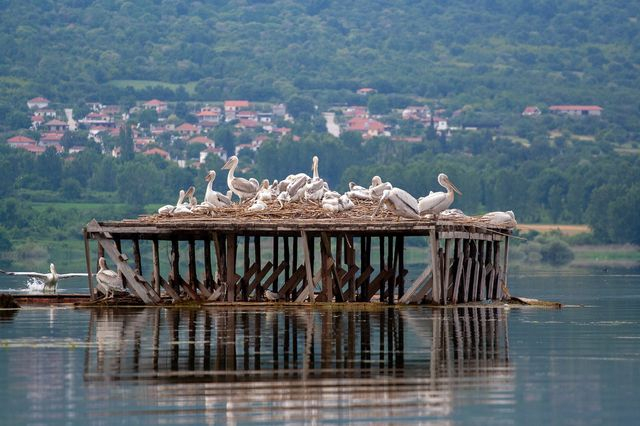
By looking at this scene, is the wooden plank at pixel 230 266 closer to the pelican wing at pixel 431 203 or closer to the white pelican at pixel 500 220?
the pelican wing at pixel 431 203

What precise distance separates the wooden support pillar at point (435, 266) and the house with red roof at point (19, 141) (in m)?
144

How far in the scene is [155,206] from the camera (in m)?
150

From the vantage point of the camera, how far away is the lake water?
2608cm

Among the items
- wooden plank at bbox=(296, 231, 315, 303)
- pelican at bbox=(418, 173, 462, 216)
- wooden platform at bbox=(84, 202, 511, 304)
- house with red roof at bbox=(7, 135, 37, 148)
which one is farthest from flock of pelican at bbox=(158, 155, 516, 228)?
house with red roof at bbox=(7, 135, 37, 148)

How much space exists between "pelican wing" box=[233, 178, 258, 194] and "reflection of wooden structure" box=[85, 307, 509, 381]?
6.22m

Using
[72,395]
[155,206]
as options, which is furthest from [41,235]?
[72,395]

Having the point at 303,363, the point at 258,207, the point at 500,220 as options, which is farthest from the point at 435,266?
the point at 303,363

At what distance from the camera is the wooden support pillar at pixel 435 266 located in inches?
1777

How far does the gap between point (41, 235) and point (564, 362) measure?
104569mm

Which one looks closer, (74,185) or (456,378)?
(456,378)

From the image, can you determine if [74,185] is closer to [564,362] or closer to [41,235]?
[41,235]

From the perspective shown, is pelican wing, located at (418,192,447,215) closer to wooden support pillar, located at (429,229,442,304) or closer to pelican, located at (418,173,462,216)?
pelican, located at (418,173,462,216)

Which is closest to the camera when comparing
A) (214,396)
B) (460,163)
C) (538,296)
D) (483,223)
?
(214,396)

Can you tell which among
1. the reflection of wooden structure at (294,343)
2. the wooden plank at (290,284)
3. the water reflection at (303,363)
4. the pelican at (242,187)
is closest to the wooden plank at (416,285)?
the reflection of wooden structure at (294,343)
